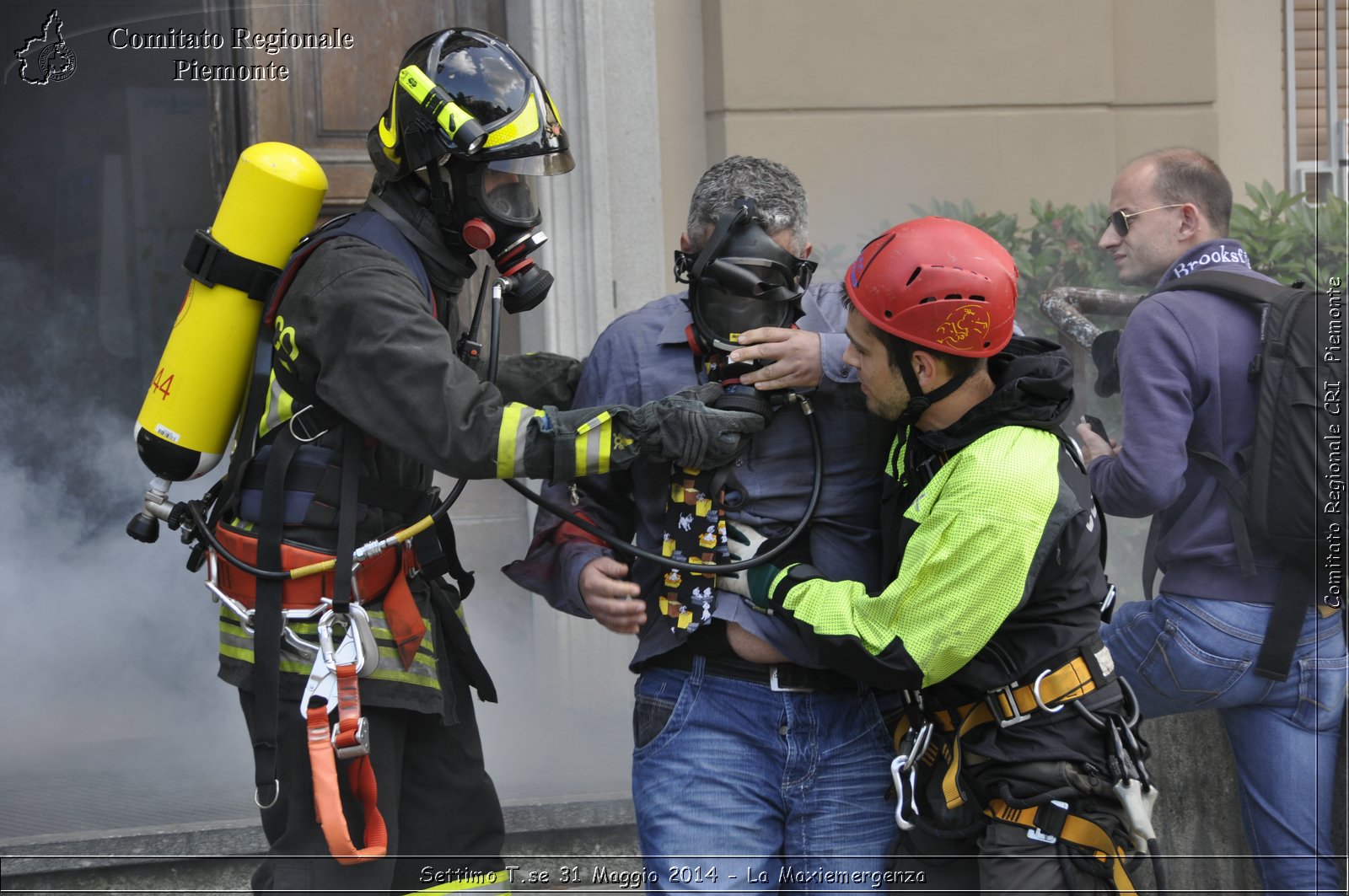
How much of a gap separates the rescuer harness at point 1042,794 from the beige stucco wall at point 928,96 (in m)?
2.91

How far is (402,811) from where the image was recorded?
2.68m

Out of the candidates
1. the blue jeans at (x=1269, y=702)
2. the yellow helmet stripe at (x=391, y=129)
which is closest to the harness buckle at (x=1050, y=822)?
the blue jeans at (x=1269, y=702)

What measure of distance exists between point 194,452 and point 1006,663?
5.29 feet

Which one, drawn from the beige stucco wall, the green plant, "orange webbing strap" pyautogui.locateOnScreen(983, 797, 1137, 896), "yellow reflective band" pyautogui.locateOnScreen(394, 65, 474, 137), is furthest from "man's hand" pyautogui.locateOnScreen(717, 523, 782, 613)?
the green plant

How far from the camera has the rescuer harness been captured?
7.27 ft

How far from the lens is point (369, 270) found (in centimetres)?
233

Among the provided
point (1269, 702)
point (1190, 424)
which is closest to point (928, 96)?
point (1190, 424)

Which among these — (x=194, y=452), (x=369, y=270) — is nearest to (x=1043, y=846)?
(x=369, y=270)

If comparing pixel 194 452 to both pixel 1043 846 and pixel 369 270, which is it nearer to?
pixel 369 270

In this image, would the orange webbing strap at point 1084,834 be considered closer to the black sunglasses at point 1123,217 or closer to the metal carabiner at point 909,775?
the metal carabiner at point 909,775

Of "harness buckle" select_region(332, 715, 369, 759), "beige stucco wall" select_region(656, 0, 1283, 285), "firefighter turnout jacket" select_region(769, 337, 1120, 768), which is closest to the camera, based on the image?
"firefighter turnout jacket" select_region(769, 337, 1120, 768)

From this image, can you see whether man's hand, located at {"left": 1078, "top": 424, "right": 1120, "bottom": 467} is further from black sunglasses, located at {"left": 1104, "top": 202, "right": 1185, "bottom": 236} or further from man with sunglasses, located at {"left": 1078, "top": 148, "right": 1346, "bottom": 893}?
black sunglasses, located at {"left": 1104, "top": 202, "right": 1185, "bottom": 236}

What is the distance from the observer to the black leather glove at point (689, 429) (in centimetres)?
230

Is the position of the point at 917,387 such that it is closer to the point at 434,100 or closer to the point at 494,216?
the point at 494,216
